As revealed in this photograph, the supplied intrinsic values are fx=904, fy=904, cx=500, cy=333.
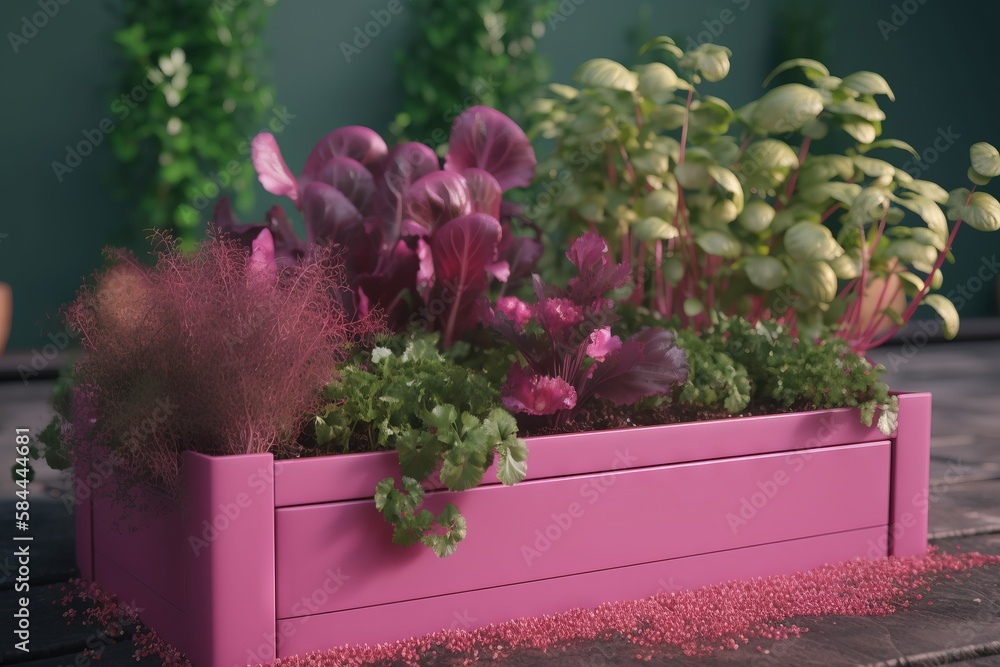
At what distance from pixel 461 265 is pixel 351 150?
1.43ft

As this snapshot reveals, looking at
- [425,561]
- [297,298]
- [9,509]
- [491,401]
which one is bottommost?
[9,509]

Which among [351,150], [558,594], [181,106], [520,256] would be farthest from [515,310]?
[181,106]

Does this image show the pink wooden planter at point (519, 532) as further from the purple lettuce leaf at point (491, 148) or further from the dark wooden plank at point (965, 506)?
the purple lettuce leaf at point (491, 148)

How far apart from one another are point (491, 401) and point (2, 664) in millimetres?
770

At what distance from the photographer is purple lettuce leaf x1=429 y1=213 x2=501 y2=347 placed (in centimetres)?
159

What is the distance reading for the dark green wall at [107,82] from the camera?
425cm

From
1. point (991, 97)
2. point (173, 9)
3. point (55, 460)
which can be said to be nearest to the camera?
point (55, 460)

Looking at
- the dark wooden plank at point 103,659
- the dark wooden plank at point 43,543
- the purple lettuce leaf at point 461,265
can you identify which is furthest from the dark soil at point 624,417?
the dark wooden plank at point 43,543

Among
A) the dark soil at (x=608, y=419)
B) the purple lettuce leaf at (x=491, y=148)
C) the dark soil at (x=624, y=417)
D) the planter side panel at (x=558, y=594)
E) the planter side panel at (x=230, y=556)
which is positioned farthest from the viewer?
the purple lettuce leaf at (x=491, y=148)

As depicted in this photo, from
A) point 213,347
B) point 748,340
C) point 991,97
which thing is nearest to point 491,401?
point 213,347

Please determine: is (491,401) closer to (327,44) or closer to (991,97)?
(327,44)

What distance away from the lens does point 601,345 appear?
1.47 metres

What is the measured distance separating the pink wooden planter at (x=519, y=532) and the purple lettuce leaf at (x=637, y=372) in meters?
0.07

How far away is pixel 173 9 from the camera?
13.4 feet
